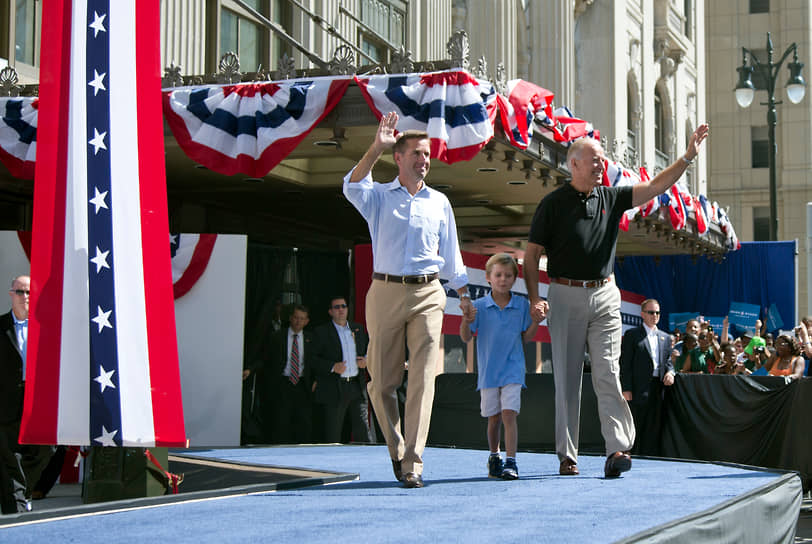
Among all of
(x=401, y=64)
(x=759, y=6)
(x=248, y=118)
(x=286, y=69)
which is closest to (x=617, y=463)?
(x=401, y=64)

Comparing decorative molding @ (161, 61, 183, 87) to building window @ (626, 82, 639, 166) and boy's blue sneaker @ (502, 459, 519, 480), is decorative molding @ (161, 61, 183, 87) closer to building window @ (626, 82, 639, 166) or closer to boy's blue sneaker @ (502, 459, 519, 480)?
boy's blue sneaker @ (502, 459, 519, 480)

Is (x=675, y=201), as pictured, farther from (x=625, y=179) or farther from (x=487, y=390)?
(x=487, y=390)

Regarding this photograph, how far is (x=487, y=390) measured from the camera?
A: 805 centimetres

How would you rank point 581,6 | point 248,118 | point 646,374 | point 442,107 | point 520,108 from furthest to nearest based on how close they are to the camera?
point 581,6
point 520,108
point 646,374
point 248,118
point 442,107

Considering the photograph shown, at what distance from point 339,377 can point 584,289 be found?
6.98m

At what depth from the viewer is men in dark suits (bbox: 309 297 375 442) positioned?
1433 centimetres

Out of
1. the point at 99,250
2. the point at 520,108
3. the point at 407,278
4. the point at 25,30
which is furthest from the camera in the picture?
the point at 25,30

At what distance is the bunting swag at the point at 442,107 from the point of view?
A: 1313 cm

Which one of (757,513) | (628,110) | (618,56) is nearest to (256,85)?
(757,513)

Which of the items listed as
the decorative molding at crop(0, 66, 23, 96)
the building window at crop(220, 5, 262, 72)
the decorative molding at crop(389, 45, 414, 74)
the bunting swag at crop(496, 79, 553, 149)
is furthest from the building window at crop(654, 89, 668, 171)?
the decorative molding at crop(0, 66, 23, 96)

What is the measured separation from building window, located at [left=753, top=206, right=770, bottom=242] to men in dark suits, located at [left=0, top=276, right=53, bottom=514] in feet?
176

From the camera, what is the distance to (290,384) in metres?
14.9

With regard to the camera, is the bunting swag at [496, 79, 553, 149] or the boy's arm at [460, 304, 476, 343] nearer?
the boy's arm at [460, 304, 476, 343]

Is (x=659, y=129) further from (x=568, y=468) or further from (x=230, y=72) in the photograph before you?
(x=568, y=468)
